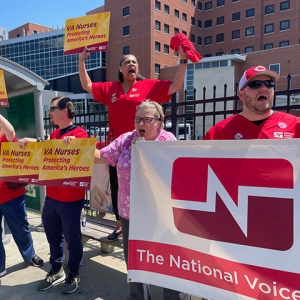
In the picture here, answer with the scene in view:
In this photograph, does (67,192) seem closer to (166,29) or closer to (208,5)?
(166,29)

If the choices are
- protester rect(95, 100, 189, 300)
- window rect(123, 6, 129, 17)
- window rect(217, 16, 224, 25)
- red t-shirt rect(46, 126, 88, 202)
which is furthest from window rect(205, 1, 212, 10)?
protester rect(95, 100, 189, 300)

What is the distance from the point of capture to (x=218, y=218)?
1.90 metres

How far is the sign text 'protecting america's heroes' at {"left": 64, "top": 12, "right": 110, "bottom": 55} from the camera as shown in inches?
121

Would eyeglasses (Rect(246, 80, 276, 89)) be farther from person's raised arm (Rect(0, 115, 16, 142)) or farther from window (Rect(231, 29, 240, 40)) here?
window (Rect(231, 29, 240, 40))

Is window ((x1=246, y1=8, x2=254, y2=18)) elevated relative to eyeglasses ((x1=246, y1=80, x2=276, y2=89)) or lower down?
elevated

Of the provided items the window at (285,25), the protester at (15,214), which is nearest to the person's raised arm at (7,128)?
the protester at (15,214)

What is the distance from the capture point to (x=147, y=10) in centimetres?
4509

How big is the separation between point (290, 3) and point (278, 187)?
5503 centimetres

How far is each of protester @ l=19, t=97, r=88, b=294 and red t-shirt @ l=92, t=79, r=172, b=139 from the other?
1.24 feet

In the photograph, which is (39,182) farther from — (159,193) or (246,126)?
(246,126)

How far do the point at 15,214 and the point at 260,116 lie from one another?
9.78 feet

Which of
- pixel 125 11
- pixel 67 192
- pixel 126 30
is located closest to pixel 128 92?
pixel 67 192

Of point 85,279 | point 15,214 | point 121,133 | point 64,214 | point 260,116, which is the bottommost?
point 85,279

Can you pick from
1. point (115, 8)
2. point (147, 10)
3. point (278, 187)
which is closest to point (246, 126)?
point (278, 187)
